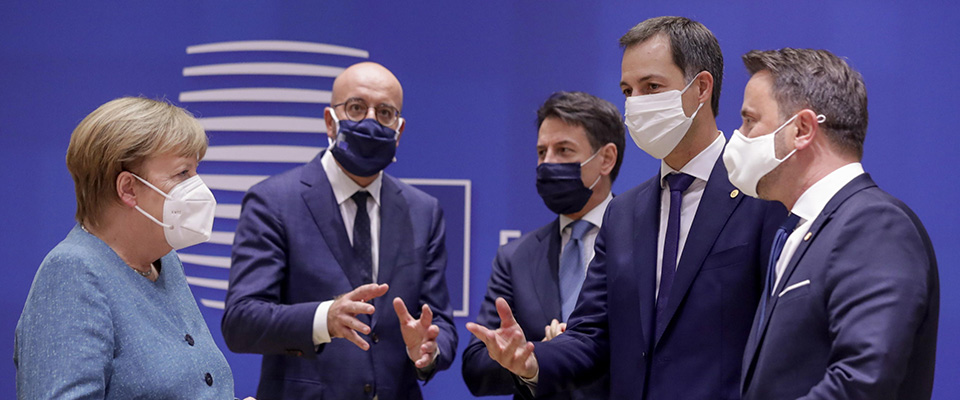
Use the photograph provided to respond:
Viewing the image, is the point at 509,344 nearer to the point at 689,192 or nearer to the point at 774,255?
the point at 689,192

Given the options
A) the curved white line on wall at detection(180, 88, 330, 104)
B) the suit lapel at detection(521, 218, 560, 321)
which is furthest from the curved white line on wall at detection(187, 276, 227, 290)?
the suit lapel at detection(521, 218, 560, 321)

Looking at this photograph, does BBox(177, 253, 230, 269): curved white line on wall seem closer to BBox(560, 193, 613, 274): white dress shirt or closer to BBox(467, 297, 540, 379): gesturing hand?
BBox(560, 193, 613, 274): white dress shirt

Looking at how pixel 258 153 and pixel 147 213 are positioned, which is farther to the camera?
pixel 258 153

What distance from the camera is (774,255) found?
205 cm

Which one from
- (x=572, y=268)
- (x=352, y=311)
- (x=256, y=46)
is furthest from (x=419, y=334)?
(x=256, y=46)

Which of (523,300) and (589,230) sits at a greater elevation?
(589,230)

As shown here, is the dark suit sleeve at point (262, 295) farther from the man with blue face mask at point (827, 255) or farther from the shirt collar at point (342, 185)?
the man with blue face mask at point (827, 255)

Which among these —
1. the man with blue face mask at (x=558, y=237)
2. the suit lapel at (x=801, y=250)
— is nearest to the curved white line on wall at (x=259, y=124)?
the man with blue face mask at (x=558, y=237)

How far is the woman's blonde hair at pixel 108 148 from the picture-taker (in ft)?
6.30

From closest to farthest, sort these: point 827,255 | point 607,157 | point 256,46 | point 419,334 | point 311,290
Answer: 1. point 827,255
2. point 419,334
3. point 311,290
4. point 607,157
5. point 256,46

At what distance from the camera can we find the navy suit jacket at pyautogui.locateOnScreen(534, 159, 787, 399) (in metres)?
2.17

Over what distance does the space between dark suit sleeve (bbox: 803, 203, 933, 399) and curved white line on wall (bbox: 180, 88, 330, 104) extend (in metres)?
2.88

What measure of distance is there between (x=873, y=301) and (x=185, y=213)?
1.64 meters

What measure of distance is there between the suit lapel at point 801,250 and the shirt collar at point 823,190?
0.03 meters
